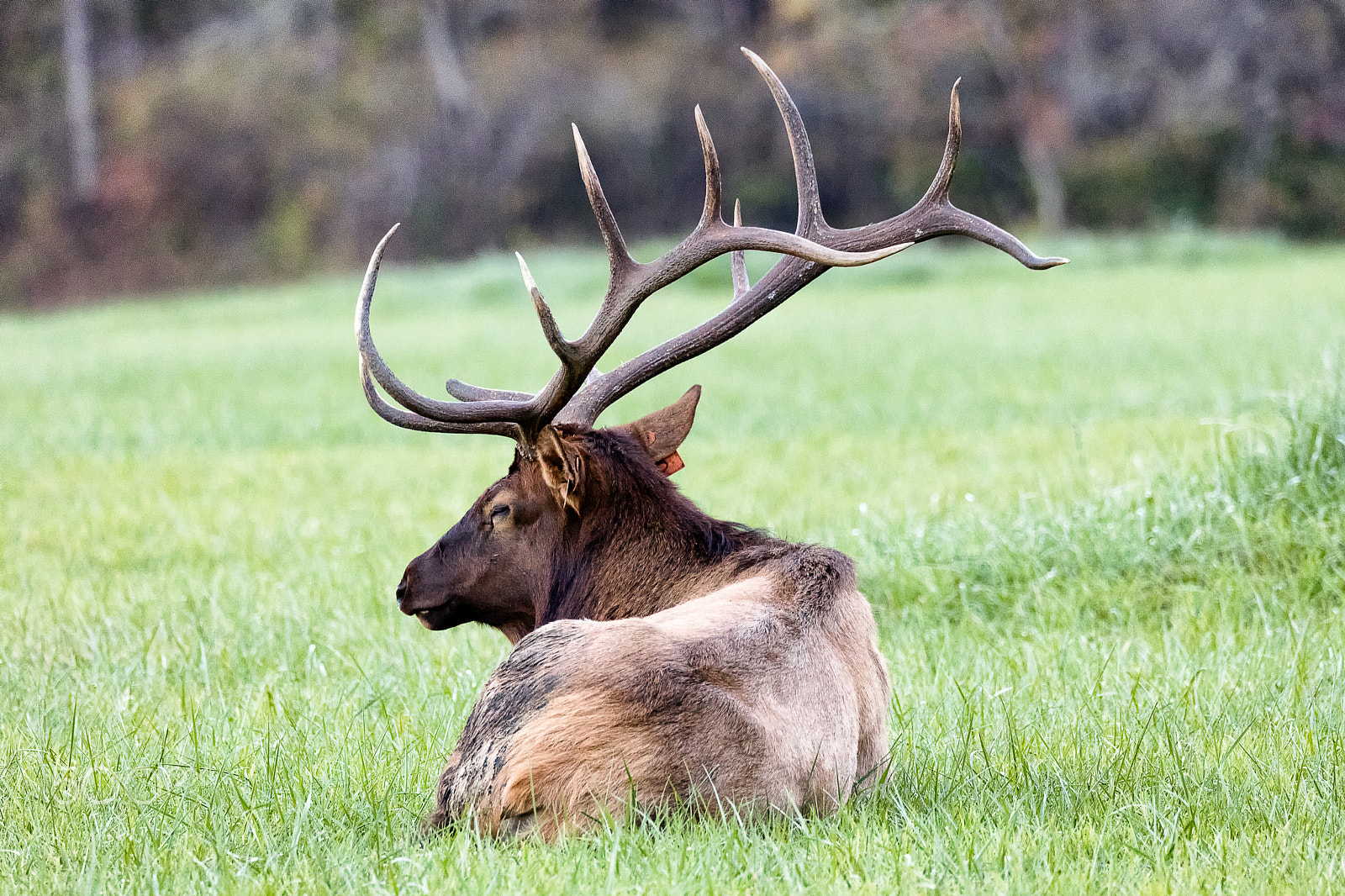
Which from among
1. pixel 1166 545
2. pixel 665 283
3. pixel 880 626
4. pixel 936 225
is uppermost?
pixel 936 225

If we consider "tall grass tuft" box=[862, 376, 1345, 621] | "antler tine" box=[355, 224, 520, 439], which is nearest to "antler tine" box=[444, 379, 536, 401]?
"antler tine" box=[355, 224, 520, 439]

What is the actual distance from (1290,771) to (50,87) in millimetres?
46722

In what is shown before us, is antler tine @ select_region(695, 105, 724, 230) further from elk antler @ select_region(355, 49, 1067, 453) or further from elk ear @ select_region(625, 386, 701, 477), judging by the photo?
elk ear @ select_region(625, 386, 701, 477)

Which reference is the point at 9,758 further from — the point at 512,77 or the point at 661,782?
the point at 512,77

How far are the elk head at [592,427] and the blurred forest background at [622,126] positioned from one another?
116 feet

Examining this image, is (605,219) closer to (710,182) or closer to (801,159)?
(710,182)

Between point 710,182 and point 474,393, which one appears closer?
point 710,182

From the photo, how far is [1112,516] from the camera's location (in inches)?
248

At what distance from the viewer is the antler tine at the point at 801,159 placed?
4328 mm

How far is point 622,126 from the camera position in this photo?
41.6 m

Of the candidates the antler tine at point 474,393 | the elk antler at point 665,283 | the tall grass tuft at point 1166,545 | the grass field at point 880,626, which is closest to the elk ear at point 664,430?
the elk antler at point 665,283

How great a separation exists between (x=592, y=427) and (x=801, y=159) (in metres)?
1.04

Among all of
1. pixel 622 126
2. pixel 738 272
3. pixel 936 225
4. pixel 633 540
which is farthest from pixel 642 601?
pixel 622 126

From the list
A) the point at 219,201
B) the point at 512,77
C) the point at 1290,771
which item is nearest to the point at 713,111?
the point at 512,77
